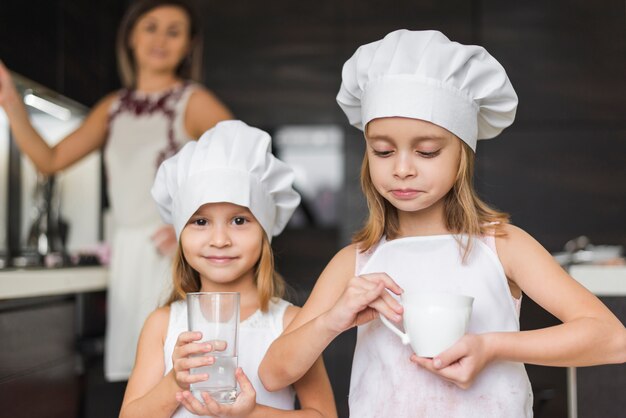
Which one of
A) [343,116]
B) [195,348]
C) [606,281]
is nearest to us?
[195,348]

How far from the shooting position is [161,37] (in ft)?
7.93

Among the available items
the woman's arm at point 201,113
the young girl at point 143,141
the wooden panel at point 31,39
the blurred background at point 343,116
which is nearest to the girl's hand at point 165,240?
the young girl at point 143,141

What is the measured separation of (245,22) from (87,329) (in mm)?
2108

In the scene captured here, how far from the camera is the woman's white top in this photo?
7.73 feet

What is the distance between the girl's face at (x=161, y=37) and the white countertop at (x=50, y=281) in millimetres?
648

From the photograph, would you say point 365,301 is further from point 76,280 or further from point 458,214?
point 76,280

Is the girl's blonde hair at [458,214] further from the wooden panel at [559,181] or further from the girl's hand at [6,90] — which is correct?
the wooden panel at [559,181]

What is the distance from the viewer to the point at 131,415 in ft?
4.68

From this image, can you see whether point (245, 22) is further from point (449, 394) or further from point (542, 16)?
point (449, 394)

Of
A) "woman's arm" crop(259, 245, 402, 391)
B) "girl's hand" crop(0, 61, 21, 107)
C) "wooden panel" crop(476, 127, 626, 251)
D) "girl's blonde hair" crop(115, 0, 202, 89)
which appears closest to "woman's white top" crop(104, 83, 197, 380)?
"girl's blonde hair" crop(115, 0, 202, 89)

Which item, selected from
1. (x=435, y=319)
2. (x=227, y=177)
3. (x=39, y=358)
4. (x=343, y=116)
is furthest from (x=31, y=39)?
(x=435, y=319)

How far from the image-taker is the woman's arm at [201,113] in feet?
7.53

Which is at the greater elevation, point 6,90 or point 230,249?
point 6,90

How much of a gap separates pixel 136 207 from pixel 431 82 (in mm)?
1336
